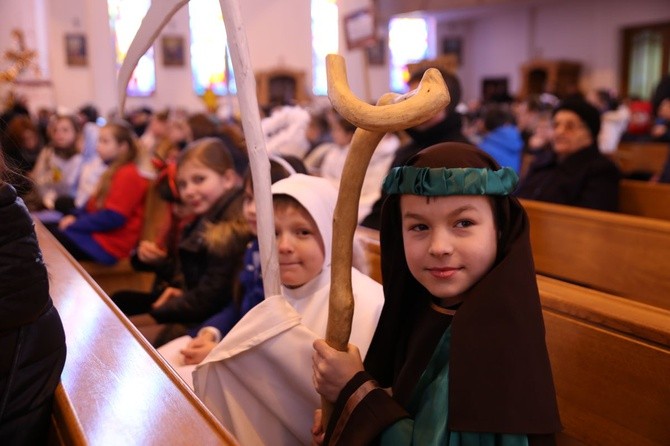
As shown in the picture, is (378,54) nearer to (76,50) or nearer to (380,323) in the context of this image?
(76,50)

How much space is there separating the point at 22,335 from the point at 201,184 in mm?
1880

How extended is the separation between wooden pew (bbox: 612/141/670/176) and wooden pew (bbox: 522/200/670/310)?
4.66 metres

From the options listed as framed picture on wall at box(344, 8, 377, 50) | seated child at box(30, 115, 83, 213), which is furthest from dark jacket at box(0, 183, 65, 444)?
seated child at box(30, 115, 83, 213)

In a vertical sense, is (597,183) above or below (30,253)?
below

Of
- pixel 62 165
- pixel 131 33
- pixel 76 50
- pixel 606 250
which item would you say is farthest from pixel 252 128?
pixel 131 33

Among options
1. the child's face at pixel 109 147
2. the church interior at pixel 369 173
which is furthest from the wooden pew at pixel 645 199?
the child's face at pixel 109 147

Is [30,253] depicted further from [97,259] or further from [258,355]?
[97,259]

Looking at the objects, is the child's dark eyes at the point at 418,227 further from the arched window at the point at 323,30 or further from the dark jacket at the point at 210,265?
the arched window at the point at 323,30

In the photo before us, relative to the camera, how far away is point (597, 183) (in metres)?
4.41

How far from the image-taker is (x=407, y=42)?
76.4 ft

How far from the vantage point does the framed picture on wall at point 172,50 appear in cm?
2067

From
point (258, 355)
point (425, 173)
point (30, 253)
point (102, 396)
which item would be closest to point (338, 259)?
point (425, 173)

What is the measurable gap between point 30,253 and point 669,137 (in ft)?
27.0

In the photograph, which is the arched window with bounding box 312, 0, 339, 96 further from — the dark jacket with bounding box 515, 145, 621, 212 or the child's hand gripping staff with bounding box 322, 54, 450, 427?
the child's hand gripping staff with bounding box 322, 54, 450, 427
